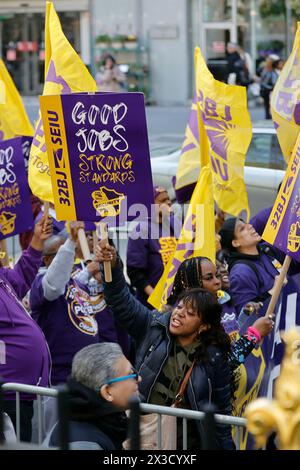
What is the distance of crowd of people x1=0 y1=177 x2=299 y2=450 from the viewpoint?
3.98 meters

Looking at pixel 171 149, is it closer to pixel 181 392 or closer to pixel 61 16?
pixel 181 392

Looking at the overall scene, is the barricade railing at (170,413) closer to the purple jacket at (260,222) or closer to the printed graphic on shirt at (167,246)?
the printed graphic on shirt at (167,246)

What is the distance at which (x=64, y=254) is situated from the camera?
19.2ft

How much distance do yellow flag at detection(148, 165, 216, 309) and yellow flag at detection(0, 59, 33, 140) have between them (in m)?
2.00

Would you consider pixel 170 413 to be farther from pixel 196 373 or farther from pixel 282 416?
pixel 282 416

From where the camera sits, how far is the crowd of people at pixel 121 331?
3980 millimetres

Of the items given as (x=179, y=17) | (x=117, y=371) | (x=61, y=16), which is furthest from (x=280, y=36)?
(x=117, y=371)

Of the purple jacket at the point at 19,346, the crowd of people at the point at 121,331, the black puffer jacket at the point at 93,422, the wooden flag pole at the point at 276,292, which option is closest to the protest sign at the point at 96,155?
the crowd of people at the point at 121,331

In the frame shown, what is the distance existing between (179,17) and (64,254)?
22686 millimetres

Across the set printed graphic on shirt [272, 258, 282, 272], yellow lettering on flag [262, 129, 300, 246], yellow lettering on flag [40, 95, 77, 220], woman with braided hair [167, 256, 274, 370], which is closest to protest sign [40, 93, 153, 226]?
yellow lettering on flag [40, 95, 77, 220]

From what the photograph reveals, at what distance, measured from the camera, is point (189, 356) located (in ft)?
15.3

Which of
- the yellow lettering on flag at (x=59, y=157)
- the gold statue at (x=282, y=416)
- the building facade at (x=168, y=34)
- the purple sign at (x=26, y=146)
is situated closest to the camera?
the gold statue at (x=282, y=416)

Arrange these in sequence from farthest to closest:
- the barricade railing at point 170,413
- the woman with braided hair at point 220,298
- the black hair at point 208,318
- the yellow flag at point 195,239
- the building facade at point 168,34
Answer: the building facade at point 168,34, the yellow flag at point 195,239, the woman with braided hair at point 220,298, the black hair at point 208,318, the barricade railing at point 170,413

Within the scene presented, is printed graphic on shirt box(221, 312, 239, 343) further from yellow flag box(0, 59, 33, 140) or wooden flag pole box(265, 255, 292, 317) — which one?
yellow flag box(0, 59, 33, 140)
